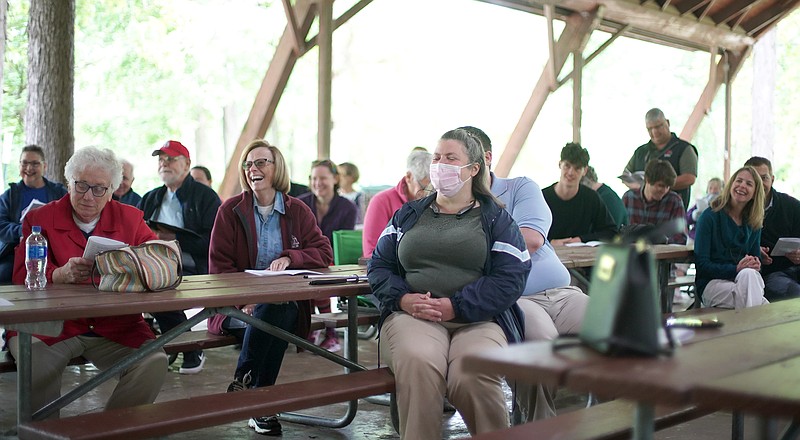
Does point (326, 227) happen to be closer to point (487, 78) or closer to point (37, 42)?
point (37, 42)

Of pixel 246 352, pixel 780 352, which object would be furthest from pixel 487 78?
pixel 780 352

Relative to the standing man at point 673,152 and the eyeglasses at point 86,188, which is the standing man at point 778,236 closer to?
the standing man at point 673,152

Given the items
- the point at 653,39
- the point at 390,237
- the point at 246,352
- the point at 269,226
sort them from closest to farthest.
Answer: the point at 390,237 < the point at 246,352 < the point at 269,226 < the point at 653,39

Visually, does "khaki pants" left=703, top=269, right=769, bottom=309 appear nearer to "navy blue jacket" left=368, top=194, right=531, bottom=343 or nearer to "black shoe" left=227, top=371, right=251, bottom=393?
"navy blue jacket" left=368, top=194, right=531, bottom=343

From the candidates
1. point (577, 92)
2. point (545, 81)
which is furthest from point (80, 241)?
point (577, 92)

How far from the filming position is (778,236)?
17.0ft

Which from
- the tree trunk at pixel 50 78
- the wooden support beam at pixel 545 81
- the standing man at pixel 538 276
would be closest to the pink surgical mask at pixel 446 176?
the standing man at pixel 538 276

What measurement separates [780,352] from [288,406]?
1.50m

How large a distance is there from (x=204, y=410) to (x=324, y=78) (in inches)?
214

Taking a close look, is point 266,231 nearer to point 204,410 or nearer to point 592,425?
point 204,410

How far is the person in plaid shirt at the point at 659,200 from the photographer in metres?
6.07

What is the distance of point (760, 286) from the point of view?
4.55 m

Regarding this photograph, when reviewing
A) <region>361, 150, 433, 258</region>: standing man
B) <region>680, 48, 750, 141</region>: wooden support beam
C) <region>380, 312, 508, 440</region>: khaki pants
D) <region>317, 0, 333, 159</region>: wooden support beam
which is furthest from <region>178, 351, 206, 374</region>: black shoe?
<region>680, 48, 750, 141</region>: wooden support beam

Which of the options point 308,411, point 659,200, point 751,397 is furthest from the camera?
point 659,200
